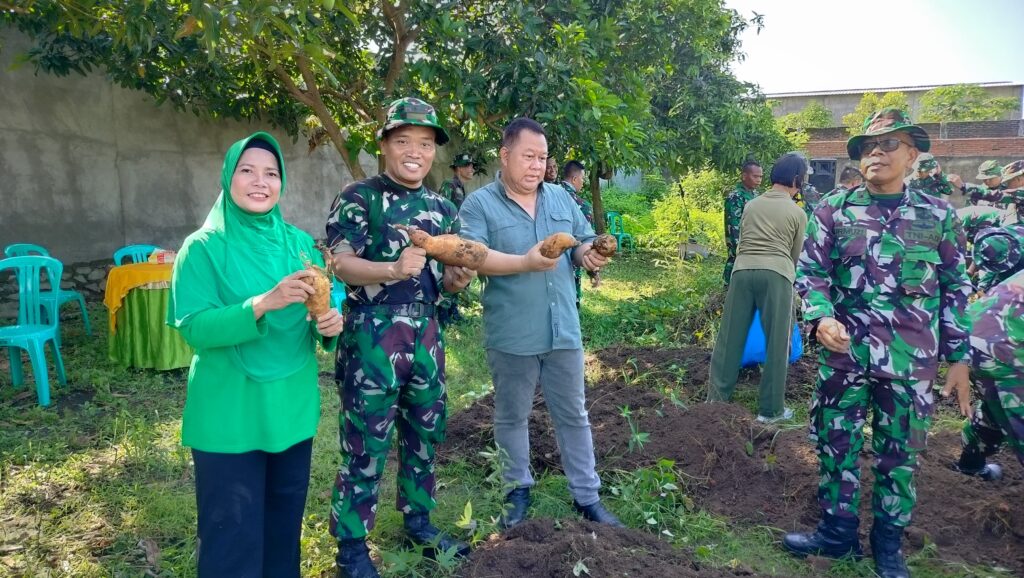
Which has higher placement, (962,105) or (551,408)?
(962,105)

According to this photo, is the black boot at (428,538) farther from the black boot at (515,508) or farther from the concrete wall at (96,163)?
the concrete wall at (96,163)

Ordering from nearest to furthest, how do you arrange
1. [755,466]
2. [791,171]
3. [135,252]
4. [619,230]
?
[755,466]
[791,171]
[135,252]
[619,230]

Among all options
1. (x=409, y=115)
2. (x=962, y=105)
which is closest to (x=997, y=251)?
(x=409, y=115)

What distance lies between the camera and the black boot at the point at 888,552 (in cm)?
253

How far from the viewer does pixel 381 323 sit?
2.31 metres

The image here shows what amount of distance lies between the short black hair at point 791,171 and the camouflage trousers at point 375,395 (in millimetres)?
2959

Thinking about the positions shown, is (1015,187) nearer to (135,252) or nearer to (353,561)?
(353,561)

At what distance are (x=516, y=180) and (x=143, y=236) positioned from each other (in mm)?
6628

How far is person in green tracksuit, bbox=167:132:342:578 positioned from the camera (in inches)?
Answer: 71.6

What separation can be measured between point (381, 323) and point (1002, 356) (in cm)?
285

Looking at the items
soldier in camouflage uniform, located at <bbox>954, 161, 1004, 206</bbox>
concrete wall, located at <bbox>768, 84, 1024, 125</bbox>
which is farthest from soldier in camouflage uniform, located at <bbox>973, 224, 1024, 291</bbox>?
concrete wall, located at <bbox>768, 84, 1024, 125</bbox>

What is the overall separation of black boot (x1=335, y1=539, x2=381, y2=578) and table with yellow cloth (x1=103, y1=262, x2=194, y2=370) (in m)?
3.72

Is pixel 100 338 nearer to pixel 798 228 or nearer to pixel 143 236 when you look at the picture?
pixel 143 236

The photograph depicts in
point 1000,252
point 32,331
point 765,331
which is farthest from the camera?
point 32,331
